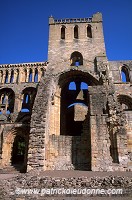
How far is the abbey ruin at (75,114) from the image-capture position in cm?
1061

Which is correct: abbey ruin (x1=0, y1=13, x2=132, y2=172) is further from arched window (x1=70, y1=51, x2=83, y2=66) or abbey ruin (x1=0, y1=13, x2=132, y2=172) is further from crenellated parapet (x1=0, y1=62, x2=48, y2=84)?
crenellated parapet (x1=0, y1=62, x2=48, y2=84)

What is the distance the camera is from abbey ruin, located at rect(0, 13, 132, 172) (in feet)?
34.8

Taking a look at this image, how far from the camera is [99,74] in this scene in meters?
15.2

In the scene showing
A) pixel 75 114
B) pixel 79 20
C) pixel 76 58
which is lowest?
pixel 75 114

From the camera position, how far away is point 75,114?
21.1m

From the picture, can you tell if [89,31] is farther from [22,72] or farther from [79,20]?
[22,72]

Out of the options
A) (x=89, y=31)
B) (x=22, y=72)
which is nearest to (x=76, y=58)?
(x=89, y=31)

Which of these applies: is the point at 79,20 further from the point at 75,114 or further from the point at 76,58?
the point at 75,114

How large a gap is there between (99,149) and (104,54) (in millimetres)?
9385

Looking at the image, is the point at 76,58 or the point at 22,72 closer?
the point at 76,58

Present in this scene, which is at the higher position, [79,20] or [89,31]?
[79,20]

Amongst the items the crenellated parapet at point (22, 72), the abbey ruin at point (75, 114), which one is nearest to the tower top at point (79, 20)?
the abbey ruin at point (75, 114)

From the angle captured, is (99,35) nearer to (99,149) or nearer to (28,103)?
(99,149)

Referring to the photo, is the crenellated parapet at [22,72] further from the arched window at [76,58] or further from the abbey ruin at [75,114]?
the arched window at [76,58]
